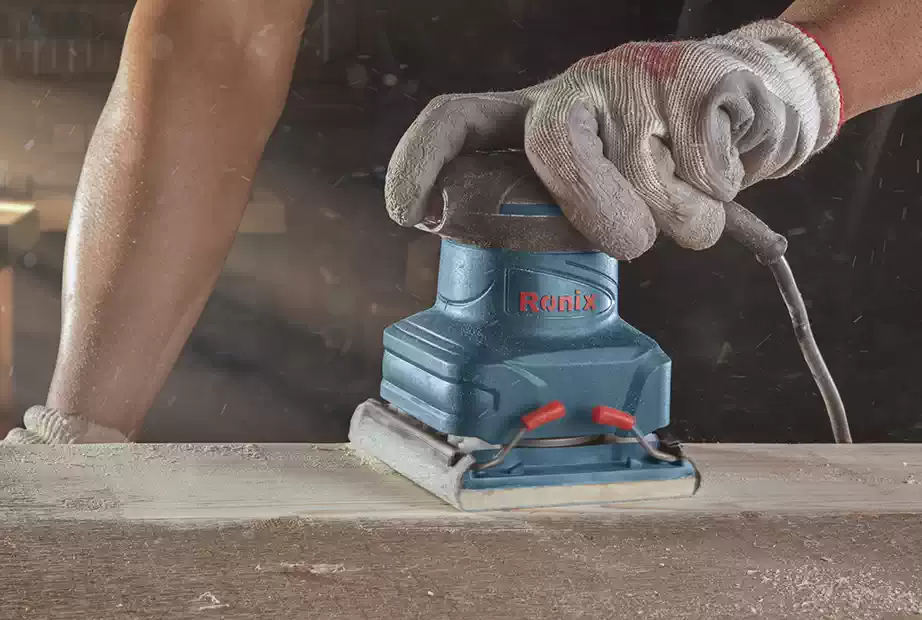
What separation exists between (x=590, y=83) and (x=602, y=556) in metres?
0.63

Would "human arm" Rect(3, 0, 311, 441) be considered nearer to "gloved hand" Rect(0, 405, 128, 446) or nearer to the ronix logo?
"gloved hand" Rect(0, 405, 128, 446)

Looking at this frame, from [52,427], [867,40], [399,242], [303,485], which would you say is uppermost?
[867,40]

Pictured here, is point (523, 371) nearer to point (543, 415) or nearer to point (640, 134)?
point (543, 415)

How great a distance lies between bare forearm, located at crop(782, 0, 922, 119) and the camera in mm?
1561

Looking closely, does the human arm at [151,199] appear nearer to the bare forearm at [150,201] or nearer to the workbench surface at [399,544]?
the bare forearm at [150,201]

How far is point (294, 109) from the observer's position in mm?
2953

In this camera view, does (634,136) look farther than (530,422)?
Yes

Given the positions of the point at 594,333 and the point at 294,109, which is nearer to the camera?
the point at 594,333

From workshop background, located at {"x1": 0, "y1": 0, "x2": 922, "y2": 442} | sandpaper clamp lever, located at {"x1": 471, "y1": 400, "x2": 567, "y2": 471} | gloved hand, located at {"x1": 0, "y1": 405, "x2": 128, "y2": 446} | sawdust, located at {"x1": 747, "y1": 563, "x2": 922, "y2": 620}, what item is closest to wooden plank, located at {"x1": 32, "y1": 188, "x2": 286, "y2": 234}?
workshop background, located at {"x1": 0, "y1": 0, "x2": 922, "y2": 442}

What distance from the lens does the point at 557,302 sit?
4.23 feet

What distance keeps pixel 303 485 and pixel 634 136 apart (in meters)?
0.62

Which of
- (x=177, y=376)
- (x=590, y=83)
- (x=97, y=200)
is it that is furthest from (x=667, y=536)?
(x=177, y=376)

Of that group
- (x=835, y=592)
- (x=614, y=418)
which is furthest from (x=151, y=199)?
(x=835, y=592)

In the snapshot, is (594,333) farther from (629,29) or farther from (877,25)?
(629,29)
